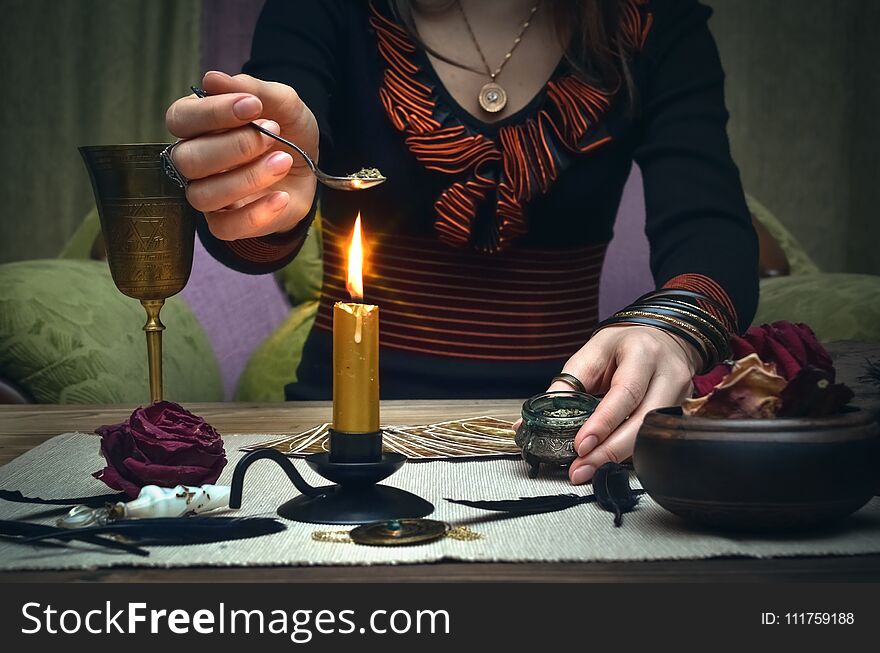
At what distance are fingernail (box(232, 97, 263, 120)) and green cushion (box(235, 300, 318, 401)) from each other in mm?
1326

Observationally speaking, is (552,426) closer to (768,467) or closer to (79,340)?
(768,467)

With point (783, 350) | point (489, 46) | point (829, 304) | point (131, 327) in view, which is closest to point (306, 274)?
point (131, 327)

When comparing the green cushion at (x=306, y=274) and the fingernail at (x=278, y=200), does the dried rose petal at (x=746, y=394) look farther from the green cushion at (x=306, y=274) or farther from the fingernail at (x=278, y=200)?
the green cushion at (x=306, y=274)

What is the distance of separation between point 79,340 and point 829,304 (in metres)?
A: 1.31

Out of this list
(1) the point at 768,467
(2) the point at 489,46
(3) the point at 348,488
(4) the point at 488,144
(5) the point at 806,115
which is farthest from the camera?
(5) the point at 806,115

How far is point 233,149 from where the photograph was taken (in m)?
0.73

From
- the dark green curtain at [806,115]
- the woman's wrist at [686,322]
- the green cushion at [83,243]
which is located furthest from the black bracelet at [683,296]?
the dark green curtain at [806,115]

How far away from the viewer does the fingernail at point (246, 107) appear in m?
0.70

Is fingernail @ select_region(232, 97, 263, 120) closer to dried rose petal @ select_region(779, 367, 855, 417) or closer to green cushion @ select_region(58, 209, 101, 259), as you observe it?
dried rose petal @ select_region(779, 367, 855, 417)

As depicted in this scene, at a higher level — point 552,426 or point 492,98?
point 492,98

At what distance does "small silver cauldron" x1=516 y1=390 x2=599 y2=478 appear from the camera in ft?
2.39

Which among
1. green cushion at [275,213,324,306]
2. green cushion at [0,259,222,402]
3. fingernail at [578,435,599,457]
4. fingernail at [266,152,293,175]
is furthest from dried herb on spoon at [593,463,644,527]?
green cushion at [275,213,324,306]

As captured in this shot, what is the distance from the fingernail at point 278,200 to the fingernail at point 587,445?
1.07 ft

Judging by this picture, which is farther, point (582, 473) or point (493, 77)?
point (493, 77)
